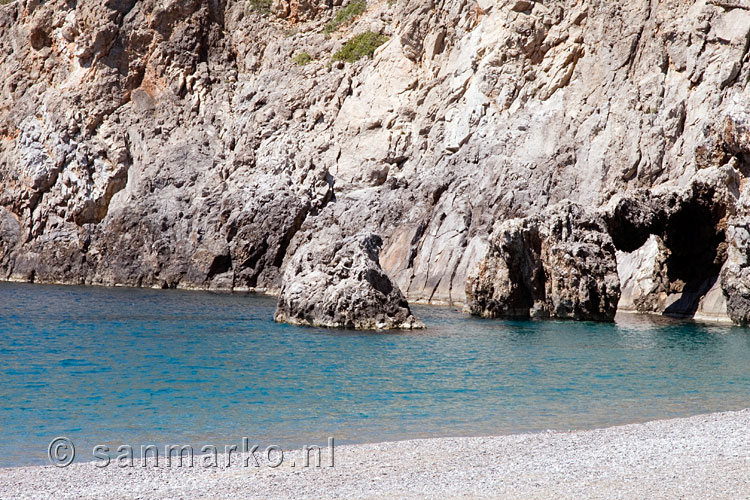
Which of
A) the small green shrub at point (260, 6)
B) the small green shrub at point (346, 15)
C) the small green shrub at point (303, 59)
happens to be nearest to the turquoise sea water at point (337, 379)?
the small green shrub at point (303, 59)

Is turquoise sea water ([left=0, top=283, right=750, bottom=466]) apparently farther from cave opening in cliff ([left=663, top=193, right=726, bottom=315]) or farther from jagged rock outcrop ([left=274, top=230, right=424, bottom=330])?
cave opening in cliff ([left=663, top=193, right=726, bottom=315])

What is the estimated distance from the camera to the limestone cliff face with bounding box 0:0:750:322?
44531 millimetres

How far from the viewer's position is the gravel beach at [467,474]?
10633 mm

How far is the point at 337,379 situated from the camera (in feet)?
Result: 73.0

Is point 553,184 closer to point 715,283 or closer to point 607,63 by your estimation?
point 607,63

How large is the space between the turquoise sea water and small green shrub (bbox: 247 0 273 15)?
47338 millimetres

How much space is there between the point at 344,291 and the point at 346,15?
47.2 metres

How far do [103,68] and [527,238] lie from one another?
164 feet

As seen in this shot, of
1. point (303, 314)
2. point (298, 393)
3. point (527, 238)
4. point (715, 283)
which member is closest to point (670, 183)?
point (715, 283)

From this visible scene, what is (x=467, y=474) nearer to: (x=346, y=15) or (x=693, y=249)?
(x=693, y=249)

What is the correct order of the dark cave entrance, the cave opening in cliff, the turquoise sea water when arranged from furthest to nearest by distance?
the cave opening in cliff < the dark cave entrance < the turquoise sea water

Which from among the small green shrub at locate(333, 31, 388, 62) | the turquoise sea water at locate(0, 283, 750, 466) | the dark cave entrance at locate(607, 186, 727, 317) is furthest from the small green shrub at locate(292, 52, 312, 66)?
the turquoise sea water at locate(0, 283, 750, 466)

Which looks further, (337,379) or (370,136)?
(370,136)

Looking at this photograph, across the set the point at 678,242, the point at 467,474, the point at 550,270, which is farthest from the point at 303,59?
the point at 467,474
